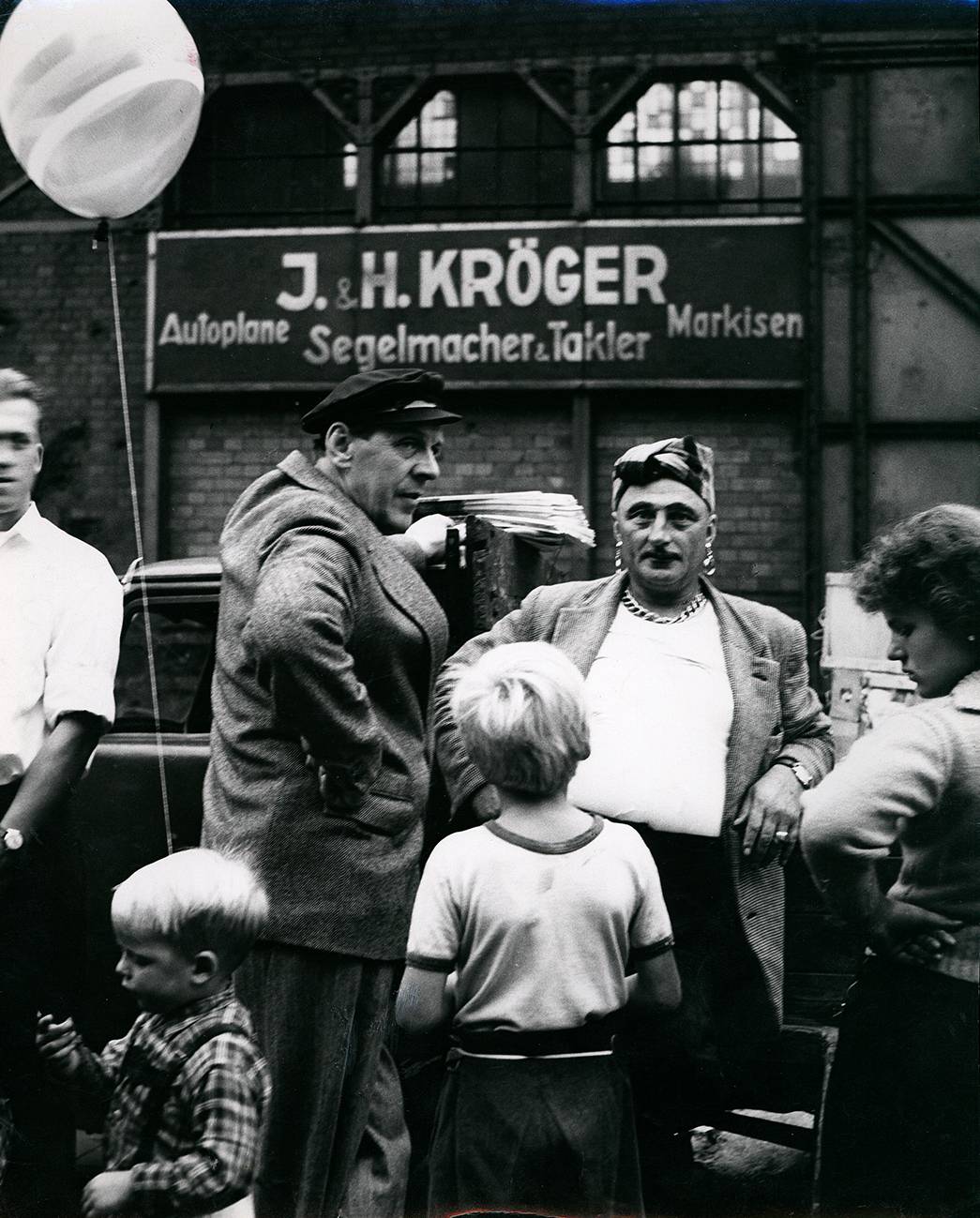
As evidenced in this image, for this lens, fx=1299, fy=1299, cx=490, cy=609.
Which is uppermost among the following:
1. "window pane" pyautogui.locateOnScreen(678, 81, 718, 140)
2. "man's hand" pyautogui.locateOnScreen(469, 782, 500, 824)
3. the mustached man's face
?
"window pane" pyautogui.locateOnScreen(678, 81, 718, 140)

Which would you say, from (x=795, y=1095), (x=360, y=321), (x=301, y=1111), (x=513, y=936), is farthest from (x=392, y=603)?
(x=360, y=321)

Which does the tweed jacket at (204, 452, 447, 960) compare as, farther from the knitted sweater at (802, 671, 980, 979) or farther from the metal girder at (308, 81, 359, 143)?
the metal girder at (308, 81, 359, 143)

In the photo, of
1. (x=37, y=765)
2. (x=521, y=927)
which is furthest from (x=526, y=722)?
(x=37, y=765)

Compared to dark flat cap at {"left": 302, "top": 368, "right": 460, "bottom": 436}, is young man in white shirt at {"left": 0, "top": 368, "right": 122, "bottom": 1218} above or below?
below

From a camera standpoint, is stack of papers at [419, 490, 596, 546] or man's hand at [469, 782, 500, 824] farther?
stack of papers at [419, 490, 596, 546]

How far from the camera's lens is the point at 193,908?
6.82 feet

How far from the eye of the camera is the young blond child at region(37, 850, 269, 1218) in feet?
6.48

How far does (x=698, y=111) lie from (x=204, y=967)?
13.4 ft

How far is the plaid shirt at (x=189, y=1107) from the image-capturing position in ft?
6.44

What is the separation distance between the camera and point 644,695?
2.96 m

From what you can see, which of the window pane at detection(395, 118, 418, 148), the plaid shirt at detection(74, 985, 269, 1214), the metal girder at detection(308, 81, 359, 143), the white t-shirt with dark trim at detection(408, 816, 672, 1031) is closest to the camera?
the plaid shirt at detection(74, 985, 269, 1214)

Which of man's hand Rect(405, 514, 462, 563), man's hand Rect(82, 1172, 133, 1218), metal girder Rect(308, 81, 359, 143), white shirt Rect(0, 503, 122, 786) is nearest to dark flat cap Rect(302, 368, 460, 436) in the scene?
man's hand Rect(405, 514, 462, 563)

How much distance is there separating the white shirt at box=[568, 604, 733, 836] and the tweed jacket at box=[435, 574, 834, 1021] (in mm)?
29

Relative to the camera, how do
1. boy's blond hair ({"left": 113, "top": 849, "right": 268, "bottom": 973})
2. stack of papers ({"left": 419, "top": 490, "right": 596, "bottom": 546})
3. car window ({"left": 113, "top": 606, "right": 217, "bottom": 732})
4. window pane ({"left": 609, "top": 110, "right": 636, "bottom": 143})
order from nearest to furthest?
boy's blond hair ({"left": 113, "top": 849, "right": 268, "bottom": 973}), stack of papers ({"left": 419, "top": 490, "right": 596, "bottom": 546}), car window ({"left": 113, "top": 606, "right": 217, "bottom": 732}), window pane ({"left": 609, "top": 110, "right": 636, "bottom": 143})
